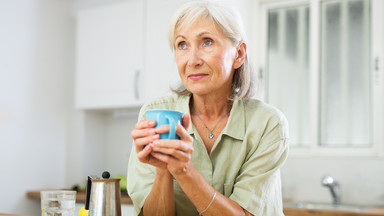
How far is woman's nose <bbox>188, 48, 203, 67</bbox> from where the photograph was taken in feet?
4.49

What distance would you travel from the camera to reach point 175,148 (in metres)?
1.07

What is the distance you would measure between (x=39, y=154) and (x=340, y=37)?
8.27ft

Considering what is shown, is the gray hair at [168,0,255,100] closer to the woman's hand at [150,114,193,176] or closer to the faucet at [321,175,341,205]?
the woman's hand at [150,114,193,176]

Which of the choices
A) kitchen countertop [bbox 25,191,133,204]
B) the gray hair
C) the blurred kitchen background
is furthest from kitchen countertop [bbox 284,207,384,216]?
the gray hair

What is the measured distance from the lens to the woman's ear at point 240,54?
151 centimetres

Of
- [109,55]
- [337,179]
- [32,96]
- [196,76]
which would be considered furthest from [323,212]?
[32,96]

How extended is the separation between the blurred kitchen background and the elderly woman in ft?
6.08

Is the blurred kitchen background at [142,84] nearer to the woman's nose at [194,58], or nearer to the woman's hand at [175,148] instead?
the woman's nose at [194,58]

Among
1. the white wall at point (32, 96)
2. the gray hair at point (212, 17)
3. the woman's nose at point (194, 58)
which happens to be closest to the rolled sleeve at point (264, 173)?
the gray hair at point (212, 17)

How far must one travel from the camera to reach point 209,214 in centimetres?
127

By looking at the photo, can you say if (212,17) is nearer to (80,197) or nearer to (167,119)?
(167,119)

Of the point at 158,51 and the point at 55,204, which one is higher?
the point at 158,51

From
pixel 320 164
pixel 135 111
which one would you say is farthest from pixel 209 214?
pixel 135 111

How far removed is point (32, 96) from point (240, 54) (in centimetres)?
265
